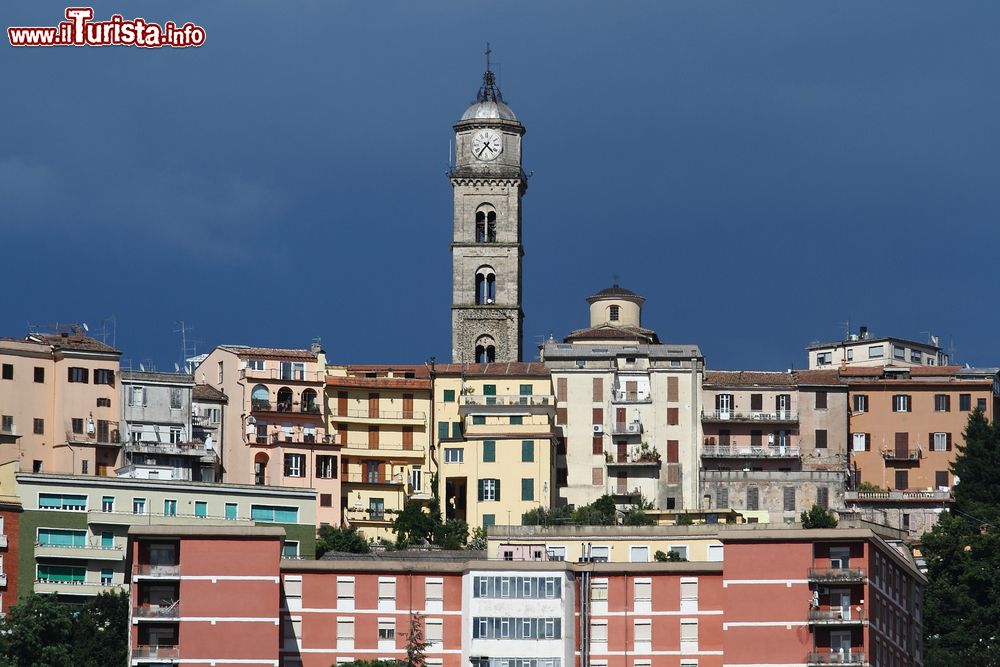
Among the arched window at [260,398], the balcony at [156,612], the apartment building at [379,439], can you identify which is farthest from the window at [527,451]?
the balcony at [156,612]

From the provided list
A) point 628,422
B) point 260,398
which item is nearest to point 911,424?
point 628,422

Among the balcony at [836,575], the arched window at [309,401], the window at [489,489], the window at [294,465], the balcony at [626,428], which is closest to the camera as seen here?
the balcony at [836,575]

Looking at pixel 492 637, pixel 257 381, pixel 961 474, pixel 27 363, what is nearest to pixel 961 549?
pixel 961 474

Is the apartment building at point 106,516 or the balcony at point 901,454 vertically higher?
the balcony at point 901,454

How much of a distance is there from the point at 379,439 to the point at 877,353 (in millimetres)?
35032

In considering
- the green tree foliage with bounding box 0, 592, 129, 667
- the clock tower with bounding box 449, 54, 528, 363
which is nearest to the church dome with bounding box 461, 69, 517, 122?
the clock tower with bounding box 449, 54, 528, 363

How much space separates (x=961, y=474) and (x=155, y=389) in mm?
39273

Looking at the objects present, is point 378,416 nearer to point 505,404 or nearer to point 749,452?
point 505,404

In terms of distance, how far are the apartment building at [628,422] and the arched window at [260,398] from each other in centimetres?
1441

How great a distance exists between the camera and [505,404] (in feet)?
440

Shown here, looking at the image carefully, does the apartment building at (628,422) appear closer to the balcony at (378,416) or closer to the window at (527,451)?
the window at (527,451)

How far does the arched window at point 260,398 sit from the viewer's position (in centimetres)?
13438

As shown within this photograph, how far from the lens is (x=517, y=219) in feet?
504

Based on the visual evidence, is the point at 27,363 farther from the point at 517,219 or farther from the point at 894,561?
the point at 894,561
